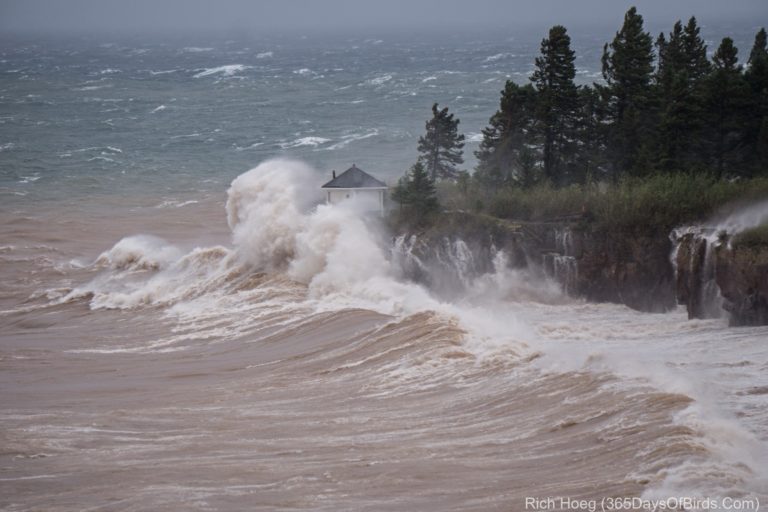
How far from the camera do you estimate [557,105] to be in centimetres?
3438

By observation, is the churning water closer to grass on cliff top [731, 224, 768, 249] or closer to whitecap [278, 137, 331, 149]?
grass on cliff top [731, 224, 768, 249]

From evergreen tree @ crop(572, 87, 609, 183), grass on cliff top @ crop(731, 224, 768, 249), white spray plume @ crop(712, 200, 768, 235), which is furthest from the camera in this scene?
evergreen tree @ crop(572, 87, 609, 183)

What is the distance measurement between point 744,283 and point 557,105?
12428 mm

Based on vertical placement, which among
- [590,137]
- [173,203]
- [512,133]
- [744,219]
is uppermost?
[512,133]

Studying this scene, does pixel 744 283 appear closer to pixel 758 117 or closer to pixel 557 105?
pixel 758 117

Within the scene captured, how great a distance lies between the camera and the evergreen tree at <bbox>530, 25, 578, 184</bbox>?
34.3 m

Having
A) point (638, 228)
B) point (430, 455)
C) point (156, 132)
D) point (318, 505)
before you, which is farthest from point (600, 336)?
point (156, 132)

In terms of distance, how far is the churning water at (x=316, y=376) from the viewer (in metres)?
16.0

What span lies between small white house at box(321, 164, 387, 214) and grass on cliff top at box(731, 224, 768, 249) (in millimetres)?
10851

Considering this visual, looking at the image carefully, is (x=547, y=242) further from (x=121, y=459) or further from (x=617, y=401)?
(x=121, y=459)

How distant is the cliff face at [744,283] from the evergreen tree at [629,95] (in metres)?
9.04

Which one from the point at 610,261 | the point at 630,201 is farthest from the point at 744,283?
the point at 630,201

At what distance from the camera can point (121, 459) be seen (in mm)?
17250

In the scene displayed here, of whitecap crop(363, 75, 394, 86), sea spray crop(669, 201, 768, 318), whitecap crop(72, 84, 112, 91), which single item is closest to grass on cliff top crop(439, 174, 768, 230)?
sea spray crop(669, 201, 768, 318)
